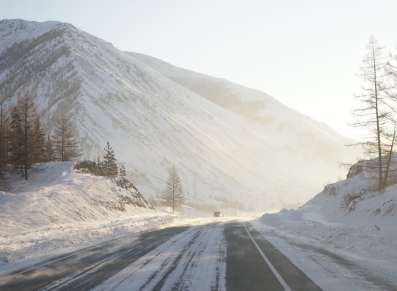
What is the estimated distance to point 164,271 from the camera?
7207 millimetres

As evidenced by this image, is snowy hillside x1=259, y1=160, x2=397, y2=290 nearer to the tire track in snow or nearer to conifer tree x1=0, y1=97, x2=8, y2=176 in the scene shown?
the tire track in snow

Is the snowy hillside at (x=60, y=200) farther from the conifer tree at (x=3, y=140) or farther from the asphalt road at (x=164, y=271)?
the asphalt road at (x=164, y=271)

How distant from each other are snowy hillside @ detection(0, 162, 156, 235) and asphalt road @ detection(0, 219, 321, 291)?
9.79m

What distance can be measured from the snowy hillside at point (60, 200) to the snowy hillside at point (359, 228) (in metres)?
15.0

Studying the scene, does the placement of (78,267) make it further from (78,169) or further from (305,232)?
(78,169)

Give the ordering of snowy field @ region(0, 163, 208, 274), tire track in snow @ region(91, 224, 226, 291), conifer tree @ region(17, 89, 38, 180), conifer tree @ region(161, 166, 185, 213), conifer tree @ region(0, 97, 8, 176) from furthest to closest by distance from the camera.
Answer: conifer tree @ region(161, 166, 185, 213) < conifer tree @ region(17, 89, 38, 180) < conifer tree @ region(0, 97, 8, 176) < snowy field @ region(0, 163, 208, 274) < tire track in snow @ region(91, 224, 226, 291)

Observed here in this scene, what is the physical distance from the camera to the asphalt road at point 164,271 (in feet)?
20.1

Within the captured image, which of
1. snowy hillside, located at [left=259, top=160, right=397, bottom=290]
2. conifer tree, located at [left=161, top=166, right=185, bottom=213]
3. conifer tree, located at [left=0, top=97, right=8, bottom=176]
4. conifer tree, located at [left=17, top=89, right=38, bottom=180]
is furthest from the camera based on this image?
conifer tree, located at [left=161, top=166, right=185, bottom=213]

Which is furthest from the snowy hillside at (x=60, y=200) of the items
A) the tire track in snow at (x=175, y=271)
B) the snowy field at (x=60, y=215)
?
the tire track in snow at (x=175, y=271)

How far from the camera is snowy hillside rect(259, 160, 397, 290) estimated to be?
8703mm

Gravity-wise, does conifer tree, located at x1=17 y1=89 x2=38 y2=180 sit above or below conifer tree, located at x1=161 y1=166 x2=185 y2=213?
above

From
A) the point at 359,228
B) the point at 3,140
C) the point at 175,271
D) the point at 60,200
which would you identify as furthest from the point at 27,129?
the point at 359,228

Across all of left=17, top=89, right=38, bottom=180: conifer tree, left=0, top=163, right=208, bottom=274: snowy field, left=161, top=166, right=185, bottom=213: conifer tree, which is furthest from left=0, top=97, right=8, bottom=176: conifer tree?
left=161, top=166, right=185, bottom=213: conifer tree

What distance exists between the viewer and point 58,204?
22375 millimetres
